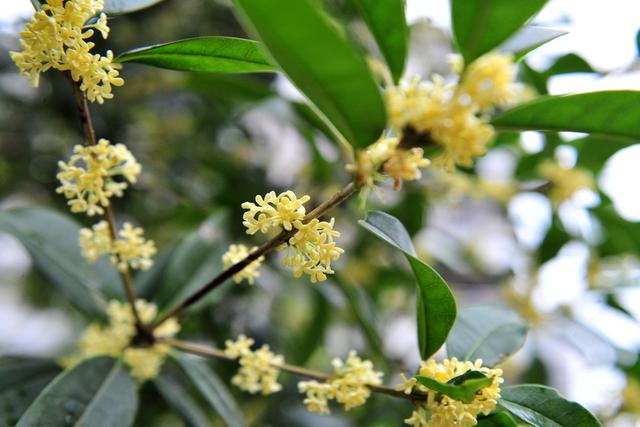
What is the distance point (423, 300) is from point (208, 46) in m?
0.50

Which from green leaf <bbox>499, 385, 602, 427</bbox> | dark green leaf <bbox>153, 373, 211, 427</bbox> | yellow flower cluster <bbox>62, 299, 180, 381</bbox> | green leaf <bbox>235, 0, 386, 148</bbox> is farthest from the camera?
dark green leaf <bbox>153, 373, 211, 427</bbox>

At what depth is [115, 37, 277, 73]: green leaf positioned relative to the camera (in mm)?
897

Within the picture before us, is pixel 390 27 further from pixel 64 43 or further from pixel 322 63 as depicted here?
pixel 64 43

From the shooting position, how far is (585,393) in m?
2.25

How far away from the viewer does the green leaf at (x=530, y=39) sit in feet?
3.10

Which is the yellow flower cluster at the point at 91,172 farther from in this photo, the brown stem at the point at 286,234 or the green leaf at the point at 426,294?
the green leaf at the point at 426,294

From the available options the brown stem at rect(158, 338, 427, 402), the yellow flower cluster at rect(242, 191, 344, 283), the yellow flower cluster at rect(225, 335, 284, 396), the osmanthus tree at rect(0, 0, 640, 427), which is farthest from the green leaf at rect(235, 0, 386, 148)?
the yellow flower cluster at rect(225, 335, 284, 396)

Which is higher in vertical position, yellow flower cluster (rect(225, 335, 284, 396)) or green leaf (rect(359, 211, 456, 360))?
yellow flower cluster (rect(225, 335, 284, 396))

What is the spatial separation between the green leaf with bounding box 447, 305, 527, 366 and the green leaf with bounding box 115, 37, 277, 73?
1.85ft

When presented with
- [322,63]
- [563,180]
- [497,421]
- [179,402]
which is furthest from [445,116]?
[563,180]

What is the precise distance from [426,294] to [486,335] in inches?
11.4

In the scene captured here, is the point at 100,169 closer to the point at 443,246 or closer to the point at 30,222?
the point at 30,222

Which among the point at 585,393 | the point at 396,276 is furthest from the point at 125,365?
the point at 585,393

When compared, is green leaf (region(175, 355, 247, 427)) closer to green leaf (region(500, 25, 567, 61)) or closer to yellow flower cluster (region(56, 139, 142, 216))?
yellow flower cluster (region(56, 139, 142, 216))
